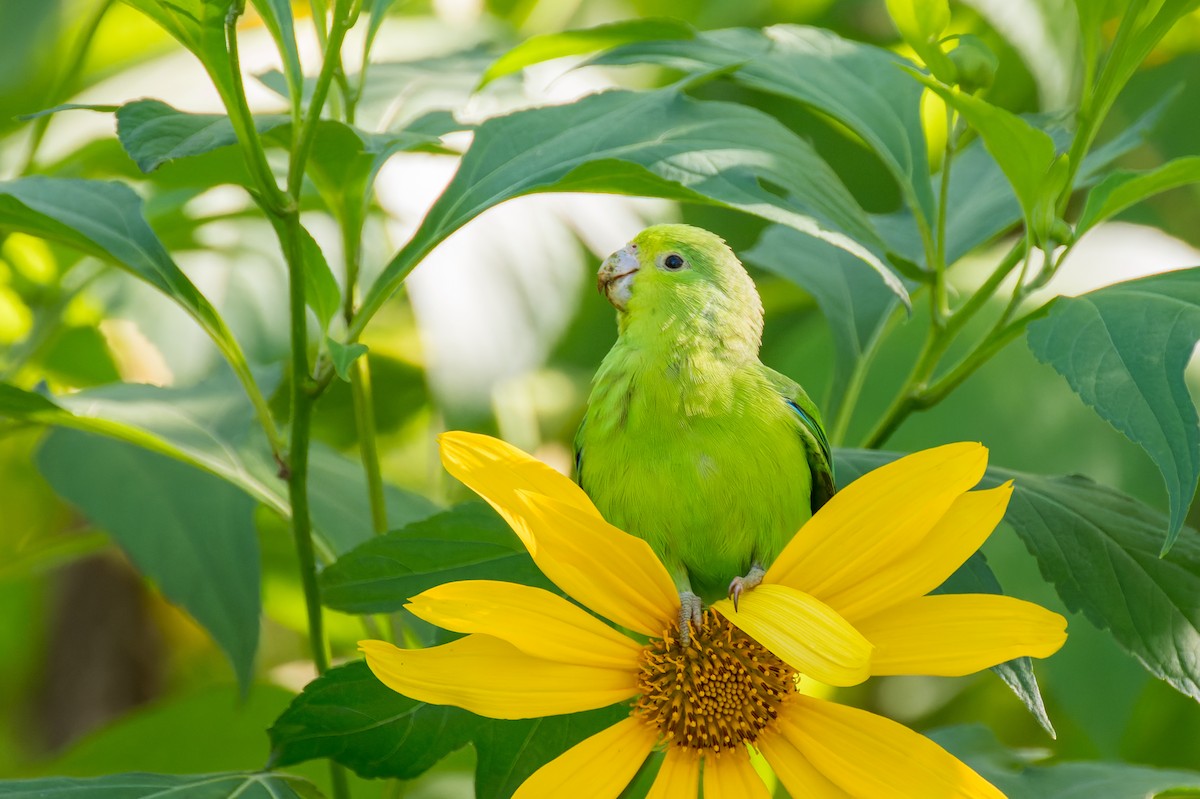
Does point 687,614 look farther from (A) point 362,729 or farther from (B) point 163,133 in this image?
(B) point 163,133

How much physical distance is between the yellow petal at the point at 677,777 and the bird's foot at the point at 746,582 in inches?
4.0

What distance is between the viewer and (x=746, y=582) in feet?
2.17

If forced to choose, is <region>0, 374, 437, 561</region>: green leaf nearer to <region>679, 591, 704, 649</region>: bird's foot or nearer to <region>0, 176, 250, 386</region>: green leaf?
<region>0, 176, 250, 386</region>: green leaf

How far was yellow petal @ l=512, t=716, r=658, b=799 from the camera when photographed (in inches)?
24.9

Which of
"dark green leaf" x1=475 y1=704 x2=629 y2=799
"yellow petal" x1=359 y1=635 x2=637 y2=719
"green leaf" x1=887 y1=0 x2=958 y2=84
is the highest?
"green leaf" x1=887 y1=0 x2=958 y2=84

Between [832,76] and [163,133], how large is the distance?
0.57 meters

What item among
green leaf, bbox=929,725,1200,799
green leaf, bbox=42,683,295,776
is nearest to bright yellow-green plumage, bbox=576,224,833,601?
green leaf, bbox=929,725,1200,799

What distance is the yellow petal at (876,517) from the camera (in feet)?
2.02

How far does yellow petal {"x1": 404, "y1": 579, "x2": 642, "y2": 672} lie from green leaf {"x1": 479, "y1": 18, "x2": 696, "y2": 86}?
51cm

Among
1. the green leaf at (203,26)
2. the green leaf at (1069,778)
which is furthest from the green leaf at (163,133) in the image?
the green leaf at (1069,778)

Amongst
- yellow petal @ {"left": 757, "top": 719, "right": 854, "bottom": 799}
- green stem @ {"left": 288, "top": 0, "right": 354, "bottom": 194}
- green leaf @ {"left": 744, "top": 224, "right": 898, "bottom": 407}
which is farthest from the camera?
green leaf @ {"left": 744, "top": 224, "right": 898, "bottom": 407}

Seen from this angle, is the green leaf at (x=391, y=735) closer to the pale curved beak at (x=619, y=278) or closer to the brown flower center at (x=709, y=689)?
the brown flower center at (x=709, y=689)

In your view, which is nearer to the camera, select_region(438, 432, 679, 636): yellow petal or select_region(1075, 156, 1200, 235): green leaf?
select_region(438, 432, 679, 636): yellow petal

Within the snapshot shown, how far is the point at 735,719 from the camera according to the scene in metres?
0.68
